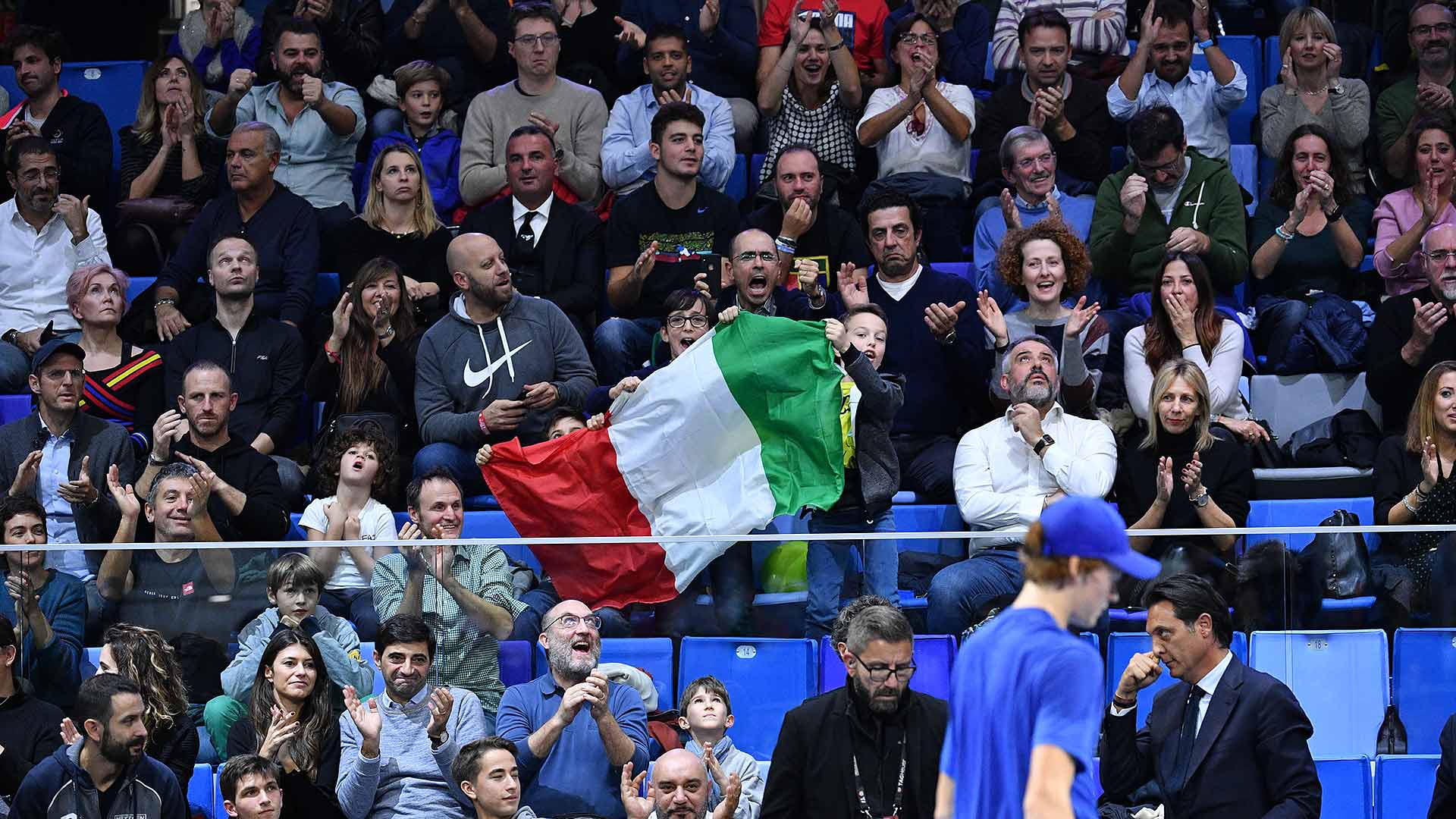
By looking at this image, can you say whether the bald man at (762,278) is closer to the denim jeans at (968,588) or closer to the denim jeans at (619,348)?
the denim jeans at (619,348)

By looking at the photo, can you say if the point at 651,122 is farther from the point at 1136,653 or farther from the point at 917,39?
the point at 1136,653

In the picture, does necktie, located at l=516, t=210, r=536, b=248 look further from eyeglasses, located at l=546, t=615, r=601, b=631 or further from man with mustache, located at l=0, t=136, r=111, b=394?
eyeglasses, located at l=546, t=615, r=601, b=631

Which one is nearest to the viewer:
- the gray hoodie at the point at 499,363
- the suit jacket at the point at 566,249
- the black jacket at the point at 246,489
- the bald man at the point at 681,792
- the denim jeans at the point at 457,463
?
the bald man at the point at 681,792

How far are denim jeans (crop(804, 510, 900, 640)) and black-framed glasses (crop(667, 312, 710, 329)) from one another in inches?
78.4

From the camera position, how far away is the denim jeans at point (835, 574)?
22.7 feet

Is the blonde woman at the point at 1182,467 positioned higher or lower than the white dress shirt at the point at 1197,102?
lower

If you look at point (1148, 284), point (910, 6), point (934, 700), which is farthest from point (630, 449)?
point (910, 6)

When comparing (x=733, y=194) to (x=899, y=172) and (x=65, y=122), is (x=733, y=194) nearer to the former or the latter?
(x=899, y=172)

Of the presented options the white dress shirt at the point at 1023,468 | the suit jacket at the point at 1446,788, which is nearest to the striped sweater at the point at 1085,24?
the white dress shirt at the point at 1023,468

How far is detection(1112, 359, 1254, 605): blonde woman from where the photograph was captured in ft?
26.0

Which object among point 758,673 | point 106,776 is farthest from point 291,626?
point 758,673

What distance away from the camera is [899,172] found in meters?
10.1

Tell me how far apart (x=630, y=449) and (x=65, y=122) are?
448 cm

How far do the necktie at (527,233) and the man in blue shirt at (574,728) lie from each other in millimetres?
3158
